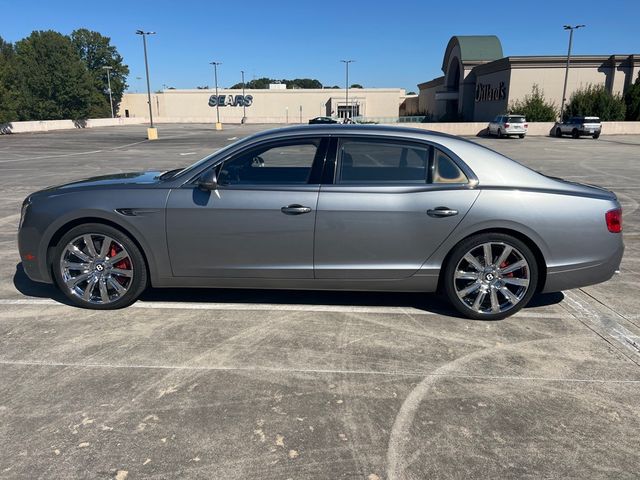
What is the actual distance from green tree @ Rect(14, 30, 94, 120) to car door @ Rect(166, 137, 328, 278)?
6787 cm

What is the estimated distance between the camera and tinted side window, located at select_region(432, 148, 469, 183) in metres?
4.26

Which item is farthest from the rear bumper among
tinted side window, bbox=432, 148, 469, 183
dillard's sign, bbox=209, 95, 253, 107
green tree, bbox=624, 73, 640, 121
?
dillard's sign, bbox=209, 95, 253, 107

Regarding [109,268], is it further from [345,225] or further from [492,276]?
[492,276]

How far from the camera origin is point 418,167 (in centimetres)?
432

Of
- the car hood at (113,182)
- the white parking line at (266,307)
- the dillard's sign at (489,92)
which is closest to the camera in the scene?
the car hood at (113,182)

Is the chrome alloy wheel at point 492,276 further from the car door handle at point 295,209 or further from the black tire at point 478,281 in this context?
the car door handle at point 295,209

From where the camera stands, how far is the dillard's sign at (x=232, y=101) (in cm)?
8938

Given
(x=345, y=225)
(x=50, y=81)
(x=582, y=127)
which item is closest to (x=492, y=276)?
(x=345, y=225)

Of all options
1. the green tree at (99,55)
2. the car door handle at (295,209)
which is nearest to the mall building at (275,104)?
the green tree at (99,55)

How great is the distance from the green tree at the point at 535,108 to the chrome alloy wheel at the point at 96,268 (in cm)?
4496

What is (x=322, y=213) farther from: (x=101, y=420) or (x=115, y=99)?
(x=115, y=99)

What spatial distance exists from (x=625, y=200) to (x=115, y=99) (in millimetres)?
104835

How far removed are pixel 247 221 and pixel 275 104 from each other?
294 ft

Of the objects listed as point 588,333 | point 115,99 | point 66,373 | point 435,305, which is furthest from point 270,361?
point 115,99
